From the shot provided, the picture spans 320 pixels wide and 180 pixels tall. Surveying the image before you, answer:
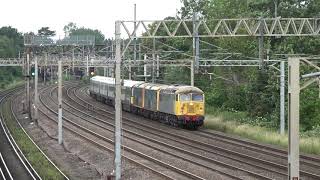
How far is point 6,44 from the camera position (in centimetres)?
13375

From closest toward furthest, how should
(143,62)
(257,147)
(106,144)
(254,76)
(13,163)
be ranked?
(13,163)
(257,147)
(106,144)
(254,76)
(143,62)

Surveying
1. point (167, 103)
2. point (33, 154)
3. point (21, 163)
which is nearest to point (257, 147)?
point (167, 103)

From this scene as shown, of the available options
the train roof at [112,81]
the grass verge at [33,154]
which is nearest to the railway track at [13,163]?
the grass verge at [33,154]

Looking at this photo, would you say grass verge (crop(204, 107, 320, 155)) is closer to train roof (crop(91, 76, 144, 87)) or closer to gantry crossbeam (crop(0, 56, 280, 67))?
gantry crossbeam (crop(0, 56, 280, 67))

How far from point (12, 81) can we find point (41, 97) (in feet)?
171

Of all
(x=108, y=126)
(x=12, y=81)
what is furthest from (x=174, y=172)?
(x=12, y=81)

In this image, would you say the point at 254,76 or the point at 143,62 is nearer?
the point at 254,76

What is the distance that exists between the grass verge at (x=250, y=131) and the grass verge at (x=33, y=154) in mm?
13503

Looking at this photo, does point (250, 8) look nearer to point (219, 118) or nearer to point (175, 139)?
point (219, 118)

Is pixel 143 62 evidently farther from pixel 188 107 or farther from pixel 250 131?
pixel 250 131

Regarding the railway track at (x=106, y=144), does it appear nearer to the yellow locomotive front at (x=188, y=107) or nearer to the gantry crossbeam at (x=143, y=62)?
the gantry crossbeam at (x=143, y=62)

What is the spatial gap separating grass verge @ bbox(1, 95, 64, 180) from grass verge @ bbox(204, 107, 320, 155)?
1350cm

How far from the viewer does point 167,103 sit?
45000mm

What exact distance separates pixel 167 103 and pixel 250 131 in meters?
7.44
